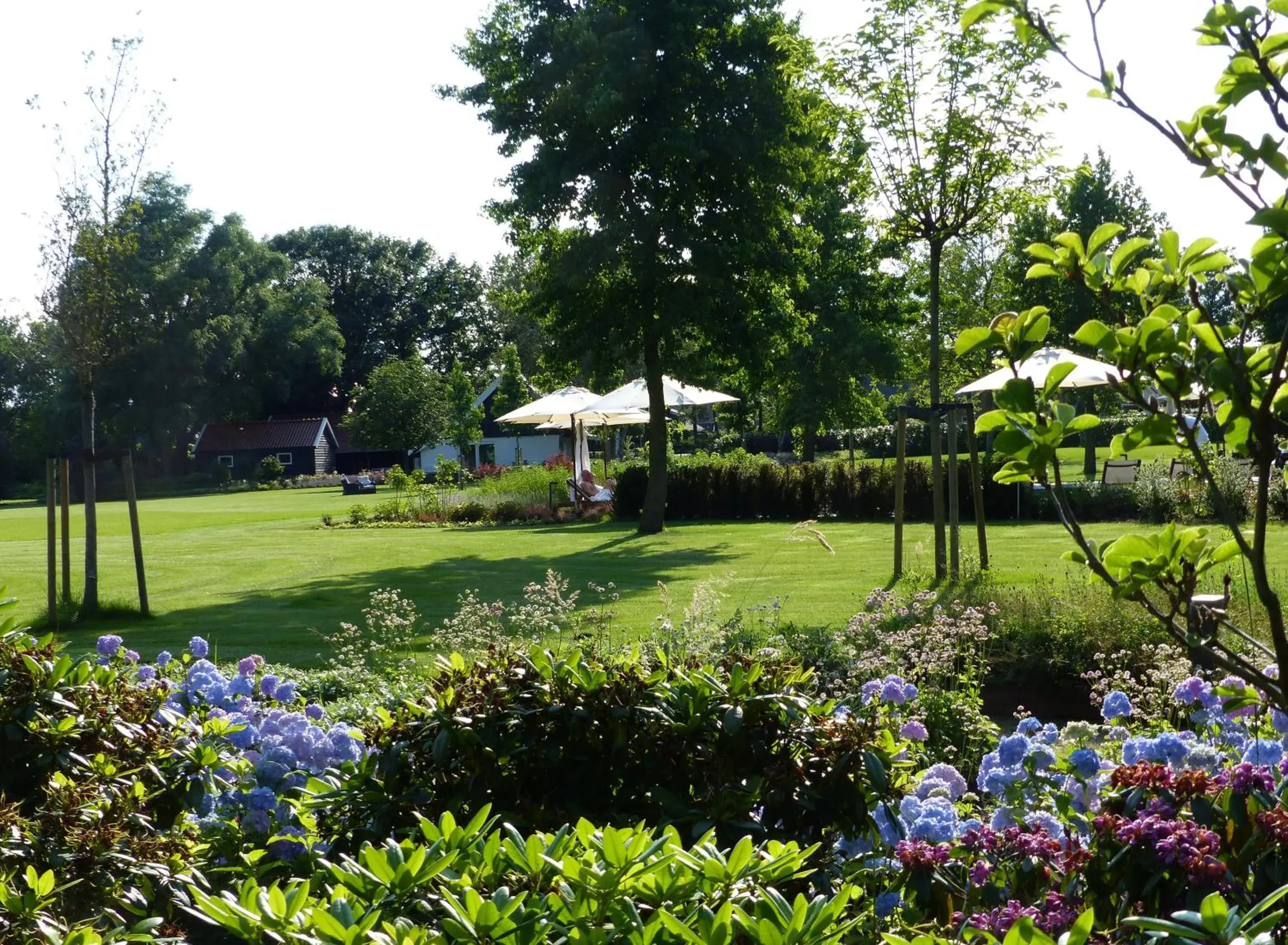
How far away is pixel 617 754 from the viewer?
3.20 m

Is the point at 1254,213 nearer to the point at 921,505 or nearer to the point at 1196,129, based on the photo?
the point at 1196,129

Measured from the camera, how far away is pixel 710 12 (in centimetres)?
1880

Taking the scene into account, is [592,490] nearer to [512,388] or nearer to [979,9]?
[979,9]

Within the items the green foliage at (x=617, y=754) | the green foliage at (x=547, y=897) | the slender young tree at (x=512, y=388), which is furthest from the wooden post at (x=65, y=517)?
the slender young tree at (x=512, y=388)

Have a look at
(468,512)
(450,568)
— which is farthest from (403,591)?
(468,512)

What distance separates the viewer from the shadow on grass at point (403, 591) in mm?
10273

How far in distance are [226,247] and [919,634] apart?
6367cm

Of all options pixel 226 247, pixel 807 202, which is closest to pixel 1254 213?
pixel 807 202

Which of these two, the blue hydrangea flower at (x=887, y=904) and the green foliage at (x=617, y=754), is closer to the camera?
the blue hydrangea flower at (x=887, y=904)

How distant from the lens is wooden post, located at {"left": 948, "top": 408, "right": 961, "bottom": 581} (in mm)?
11258

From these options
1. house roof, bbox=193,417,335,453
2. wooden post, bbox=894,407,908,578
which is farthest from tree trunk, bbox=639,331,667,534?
house roof, bbox=193,417,335,453

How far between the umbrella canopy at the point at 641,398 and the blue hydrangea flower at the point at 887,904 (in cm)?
2204

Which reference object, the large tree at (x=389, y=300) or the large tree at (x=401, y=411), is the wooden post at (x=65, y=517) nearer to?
the large tree at (x=401, y=411)

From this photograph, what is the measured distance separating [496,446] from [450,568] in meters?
51.8
